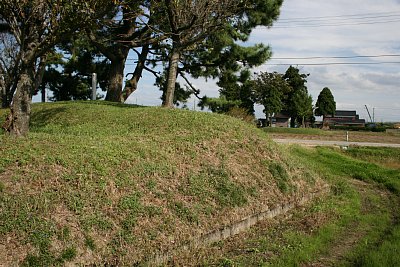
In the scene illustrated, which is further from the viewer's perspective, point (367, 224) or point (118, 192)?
point (367, 224)

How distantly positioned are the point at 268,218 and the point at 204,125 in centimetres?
250

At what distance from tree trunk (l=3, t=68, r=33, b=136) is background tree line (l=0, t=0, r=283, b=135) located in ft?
0.05

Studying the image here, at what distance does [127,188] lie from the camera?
17.5 ft

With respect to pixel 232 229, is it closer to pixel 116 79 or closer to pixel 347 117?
pixel 116 79

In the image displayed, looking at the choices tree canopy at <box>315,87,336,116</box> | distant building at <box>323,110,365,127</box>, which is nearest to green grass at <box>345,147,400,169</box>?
tree canopy at <box>315,87,336,116</box>

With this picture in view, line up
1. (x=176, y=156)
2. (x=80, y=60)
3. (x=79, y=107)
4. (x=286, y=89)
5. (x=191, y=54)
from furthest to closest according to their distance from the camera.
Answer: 1. (x=286, y=89)
2. (x=80, y=60)
3. (x=191, y=54)
4. (x=79, y=107)
5. (x=176, y=156)

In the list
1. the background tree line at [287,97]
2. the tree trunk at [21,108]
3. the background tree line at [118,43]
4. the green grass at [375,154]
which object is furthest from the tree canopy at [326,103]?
the tree trunk at [21,108]

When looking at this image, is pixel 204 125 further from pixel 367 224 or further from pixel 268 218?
pixel 367 224

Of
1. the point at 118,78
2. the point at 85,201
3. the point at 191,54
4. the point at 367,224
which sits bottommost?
the point at 367,224

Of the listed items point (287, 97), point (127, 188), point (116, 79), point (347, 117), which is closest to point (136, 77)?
point (116, 79)

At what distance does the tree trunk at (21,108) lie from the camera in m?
6.63

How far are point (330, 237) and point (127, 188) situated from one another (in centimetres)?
306

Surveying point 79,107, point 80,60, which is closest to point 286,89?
point 80,60

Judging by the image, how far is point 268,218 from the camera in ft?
23.1
